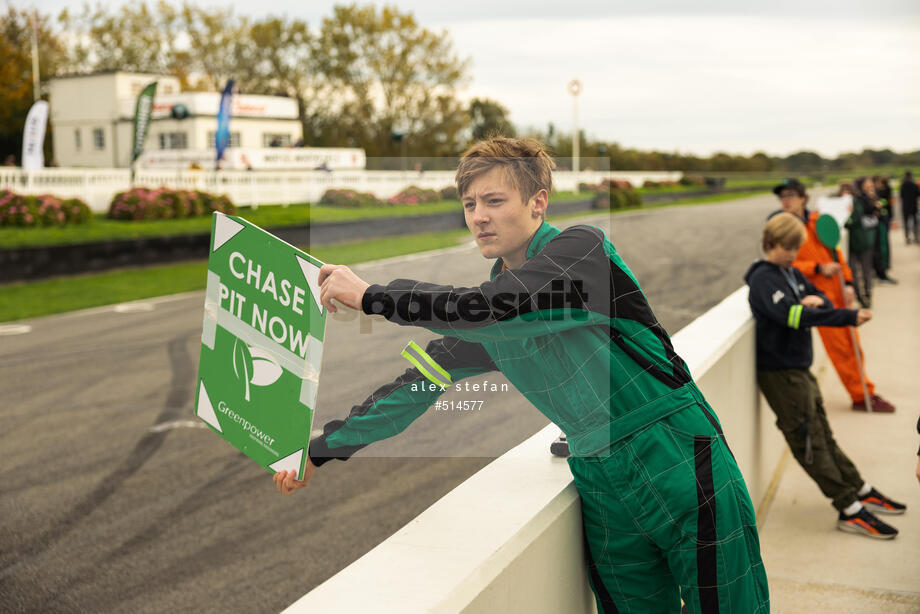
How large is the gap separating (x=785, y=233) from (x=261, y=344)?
11.5 feet

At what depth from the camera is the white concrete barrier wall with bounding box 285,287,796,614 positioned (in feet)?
6.12

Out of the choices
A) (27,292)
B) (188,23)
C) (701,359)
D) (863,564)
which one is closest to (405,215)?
(701,359)

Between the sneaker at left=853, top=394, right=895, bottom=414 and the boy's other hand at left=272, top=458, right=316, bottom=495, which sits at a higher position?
the boy's other hand at left=272, top=458, right=316, bottom=495

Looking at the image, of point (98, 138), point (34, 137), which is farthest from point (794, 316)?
point (98, 138)

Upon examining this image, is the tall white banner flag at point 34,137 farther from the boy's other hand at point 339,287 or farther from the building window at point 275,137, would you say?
the boy's other hand at point 339,287

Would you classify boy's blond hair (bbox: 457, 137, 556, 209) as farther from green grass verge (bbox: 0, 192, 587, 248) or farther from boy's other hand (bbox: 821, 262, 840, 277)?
green grass verge (bbox: 0, 192, 587, 248)

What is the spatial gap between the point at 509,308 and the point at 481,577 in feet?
1.99

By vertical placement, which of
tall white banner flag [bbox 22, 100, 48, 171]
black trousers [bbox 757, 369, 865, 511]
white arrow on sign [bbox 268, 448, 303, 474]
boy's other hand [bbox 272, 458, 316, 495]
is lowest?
black trousers [bbox 757, 369, 865, 511]

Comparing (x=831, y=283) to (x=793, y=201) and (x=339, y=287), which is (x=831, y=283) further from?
(x=339, y=287)

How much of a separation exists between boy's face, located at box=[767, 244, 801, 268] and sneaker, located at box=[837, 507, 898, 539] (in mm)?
1434

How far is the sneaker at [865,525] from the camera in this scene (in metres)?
4.71

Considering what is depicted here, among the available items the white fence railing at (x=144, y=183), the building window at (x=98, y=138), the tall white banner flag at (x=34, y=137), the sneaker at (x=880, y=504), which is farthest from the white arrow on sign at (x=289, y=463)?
the building window at (x=98, y=138)

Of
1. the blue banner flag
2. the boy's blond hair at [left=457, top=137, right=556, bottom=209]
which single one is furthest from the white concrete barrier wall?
the blue banner flag

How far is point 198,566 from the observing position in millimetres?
4375
